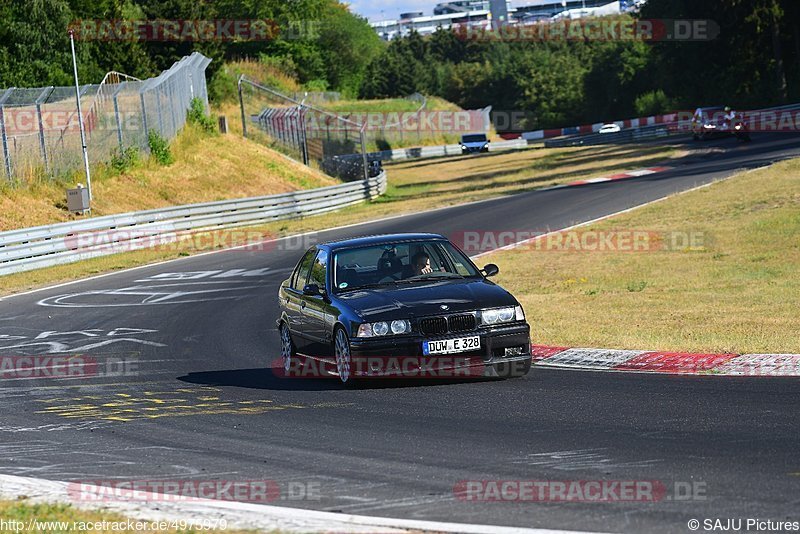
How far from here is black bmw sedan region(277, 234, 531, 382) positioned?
1037 centimetres

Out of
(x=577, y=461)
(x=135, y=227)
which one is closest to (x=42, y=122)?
(x=135, y=227)

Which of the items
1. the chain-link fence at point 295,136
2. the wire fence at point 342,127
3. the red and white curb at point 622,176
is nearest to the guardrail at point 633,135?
the wire fence at point 342,127

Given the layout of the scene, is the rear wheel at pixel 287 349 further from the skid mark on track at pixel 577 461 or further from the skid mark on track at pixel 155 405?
the skid mark on track at pixel 577 461

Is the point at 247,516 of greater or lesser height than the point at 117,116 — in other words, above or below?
below

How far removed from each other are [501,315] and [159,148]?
33856mm

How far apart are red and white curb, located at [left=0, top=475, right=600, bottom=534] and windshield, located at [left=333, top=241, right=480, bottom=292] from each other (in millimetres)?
4910

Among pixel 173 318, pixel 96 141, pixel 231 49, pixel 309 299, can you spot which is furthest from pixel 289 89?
pixel 309 299

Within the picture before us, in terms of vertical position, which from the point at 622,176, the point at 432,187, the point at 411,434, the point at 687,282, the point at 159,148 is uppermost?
the point at 159,148

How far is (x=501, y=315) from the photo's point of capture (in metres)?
10.6

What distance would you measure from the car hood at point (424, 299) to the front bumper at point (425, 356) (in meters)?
0.24

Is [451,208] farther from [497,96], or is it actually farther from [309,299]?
[497,96]

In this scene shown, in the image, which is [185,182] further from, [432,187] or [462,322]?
[462,322]

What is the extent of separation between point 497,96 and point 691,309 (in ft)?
379

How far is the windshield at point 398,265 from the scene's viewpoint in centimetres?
1152
